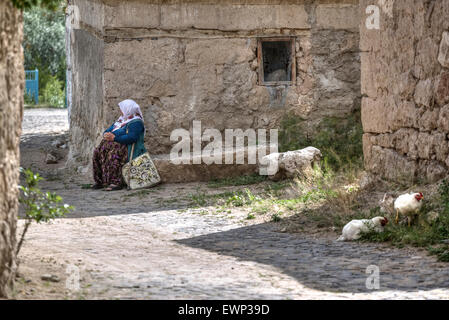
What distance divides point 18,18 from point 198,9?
20.8ft

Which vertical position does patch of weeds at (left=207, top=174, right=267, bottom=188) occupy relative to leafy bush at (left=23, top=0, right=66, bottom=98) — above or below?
below

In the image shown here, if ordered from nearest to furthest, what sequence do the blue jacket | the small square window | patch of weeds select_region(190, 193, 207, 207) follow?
patch of weeds select_region(190, 193, 207, 207), the blue jacket, the small square window

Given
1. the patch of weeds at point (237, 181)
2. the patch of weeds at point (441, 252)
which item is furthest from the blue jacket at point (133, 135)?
the patch of weeds at point (441, 252)

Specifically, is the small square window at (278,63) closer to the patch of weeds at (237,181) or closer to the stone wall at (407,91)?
the patch of weeds at (237,181)

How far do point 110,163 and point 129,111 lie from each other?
75 cm

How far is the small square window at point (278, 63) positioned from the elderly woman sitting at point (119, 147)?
6.70ft

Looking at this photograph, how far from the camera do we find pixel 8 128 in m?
4.31

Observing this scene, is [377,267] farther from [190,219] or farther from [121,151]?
[121,151]

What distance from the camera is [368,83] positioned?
8258 mm

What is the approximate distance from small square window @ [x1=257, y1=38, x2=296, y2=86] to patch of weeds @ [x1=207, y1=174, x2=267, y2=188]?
1669 mm

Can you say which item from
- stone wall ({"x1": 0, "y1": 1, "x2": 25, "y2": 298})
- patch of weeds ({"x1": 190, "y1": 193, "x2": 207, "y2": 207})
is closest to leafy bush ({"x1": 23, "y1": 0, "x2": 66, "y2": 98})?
patch of weeds ({"x1": 190, "y1": 193, "x2": 207, "y2": 207})

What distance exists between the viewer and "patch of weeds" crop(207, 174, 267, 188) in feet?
32.3

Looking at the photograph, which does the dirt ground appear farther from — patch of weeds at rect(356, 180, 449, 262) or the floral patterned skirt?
the floral patterned skirt

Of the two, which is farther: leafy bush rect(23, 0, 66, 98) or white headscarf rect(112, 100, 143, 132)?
leafy bush rect(23, 0, 66, 98)
